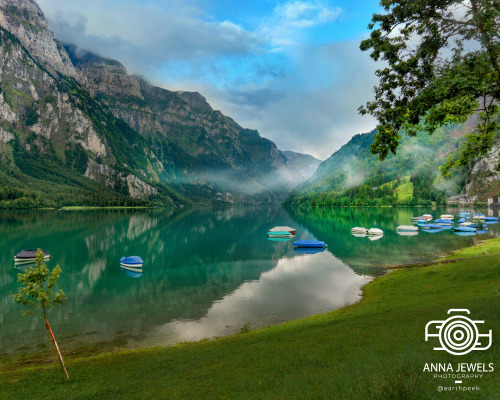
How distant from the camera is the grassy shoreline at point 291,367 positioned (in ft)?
34.7

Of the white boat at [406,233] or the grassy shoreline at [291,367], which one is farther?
the white boat at [406,233]

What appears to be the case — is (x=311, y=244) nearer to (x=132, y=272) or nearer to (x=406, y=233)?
(x=406, y=233)

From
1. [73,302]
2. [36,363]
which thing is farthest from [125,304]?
[36,363]

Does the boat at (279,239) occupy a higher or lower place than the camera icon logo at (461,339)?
lower

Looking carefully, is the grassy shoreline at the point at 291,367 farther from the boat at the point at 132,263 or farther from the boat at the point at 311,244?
the boat at the point at 311,244

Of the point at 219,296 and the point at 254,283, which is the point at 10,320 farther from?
the point at 254,283

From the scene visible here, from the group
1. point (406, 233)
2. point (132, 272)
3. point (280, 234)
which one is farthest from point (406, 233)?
point (132, 272)

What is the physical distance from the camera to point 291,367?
17.4 meters

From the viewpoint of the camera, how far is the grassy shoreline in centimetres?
1056

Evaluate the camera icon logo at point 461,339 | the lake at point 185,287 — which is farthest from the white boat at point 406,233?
the camera icon logo at point 461,339

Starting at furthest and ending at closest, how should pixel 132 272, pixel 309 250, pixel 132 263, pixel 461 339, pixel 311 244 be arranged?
pixel 311 244
pixel 309 250
pixel 132 263
pixel 132 272
pixel 461 339

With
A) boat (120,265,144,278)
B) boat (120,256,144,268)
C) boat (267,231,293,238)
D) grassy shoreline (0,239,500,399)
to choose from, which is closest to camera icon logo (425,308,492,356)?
grassy shoreline (0,239,500,399)

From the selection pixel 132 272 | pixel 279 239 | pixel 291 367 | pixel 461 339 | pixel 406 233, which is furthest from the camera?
pixel 406 233

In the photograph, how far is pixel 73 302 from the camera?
42812 mm
